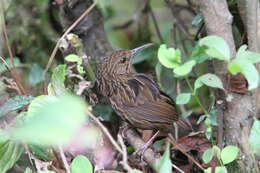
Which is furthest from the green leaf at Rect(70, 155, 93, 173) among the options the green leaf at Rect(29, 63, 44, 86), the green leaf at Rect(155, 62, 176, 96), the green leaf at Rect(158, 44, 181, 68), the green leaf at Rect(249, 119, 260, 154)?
the green leaf at Rect(29, 63, 44, 86)

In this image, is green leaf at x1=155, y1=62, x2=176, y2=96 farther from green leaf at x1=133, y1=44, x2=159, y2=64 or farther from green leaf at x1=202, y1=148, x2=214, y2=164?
green leaf at x1=202, y1=148, x2=214, y2=164

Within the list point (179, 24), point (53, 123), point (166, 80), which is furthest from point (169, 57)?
point (179, 24)

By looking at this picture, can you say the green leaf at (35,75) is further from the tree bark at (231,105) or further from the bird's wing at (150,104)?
the tree bark at (231,105)

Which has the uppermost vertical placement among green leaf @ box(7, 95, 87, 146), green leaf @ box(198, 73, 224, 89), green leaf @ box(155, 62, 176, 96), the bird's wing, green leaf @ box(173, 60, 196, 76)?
green leaf @ box(7, 95, 87, 146)

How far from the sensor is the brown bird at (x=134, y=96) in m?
3.74

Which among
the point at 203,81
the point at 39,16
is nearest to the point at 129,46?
the point at 39,16

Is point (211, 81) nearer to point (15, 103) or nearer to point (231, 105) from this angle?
point (231, 105)

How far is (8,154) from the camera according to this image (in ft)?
8.72

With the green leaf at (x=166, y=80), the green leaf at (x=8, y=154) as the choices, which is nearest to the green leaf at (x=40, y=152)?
the green leaf at (x=8, y=154)

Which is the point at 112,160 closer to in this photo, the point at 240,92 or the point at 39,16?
the point at 240,92

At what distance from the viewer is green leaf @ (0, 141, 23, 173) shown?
2.62 m

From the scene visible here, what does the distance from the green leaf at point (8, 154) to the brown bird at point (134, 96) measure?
124 cm

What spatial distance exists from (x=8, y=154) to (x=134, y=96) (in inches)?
56.7

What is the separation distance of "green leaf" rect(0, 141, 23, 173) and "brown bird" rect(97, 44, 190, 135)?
48.8 inches
